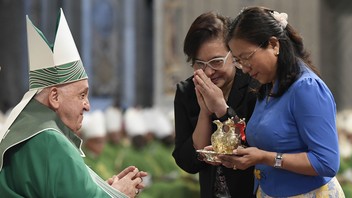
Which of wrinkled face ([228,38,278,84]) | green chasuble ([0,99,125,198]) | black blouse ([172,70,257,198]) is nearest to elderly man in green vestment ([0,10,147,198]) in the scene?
green chasuble ([0,99,125,198])

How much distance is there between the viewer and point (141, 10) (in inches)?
828

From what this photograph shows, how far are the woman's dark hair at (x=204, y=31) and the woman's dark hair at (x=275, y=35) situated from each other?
0.51 meters

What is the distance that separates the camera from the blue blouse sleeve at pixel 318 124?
374 cm

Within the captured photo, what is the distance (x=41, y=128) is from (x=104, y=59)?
17.8m

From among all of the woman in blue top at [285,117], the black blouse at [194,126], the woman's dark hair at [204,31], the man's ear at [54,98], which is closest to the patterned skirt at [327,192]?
the woman in blue top at [285,117]

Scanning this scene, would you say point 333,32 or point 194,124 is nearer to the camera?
point 194,124

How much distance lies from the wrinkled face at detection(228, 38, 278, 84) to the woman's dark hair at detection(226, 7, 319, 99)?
0.02m

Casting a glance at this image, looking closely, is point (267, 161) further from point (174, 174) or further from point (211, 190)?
point (174, 174)

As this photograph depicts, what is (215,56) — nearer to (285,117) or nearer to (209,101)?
(209,101)

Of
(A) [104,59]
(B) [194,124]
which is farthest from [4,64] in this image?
(B) [194,124]

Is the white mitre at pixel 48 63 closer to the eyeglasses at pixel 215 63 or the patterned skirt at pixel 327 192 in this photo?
the eyeglasses at pixel 215 63

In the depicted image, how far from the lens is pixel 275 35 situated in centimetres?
387

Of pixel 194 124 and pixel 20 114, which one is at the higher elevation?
pixel 20 114

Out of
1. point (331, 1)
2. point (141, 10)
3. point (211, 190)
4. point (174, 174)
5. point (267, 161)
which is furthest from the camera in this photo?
point (141, 10)
